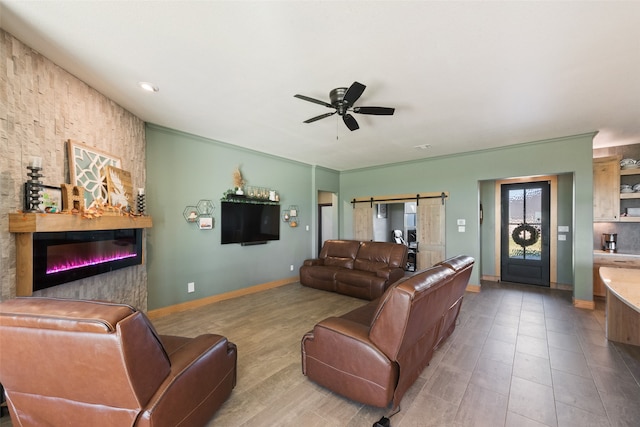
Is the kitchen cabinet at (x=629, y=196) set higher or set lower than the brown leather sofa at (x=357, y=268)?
higher

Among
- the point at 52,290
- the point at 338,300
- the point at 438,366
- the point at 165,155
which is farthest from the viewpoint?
the point at 338,300

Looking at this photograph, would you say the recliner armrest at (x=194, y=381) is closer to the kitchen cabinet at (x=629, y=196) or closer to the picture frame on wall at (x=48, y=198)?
the picture frame on wall at (x=48, y=198)

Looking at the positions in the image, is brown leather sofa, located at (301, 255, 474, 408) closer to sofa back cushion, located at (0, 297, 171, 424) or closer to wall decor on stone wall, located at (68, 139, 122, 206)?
sofa back cushion, located at (0, 297, 171, 424)

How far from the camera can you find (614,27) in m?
1.82

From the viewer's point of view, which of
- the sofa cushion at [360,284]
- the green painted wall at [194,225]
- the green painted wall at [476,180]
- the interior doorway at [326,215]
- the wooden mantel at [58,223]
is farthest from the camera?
the interior doorway at [326,215]

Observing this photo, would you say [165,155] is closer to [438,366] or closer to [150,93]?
[150,93]

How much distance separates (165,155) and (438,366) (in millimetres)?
4414

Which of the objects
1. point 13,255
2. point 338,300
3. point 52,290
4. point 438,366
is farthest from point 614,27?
point 52,290

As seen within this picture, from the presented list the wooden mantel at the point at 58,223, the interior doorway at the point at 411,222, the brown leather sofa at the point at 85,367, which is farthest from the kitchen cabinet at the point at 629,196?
the wooden mantel at the point at 58,223

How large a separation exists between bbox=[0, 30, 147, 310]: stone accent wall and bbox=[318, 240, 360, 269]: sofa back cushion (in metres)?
3.55

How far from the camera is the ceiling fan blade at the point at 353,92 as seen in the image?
2.23 m

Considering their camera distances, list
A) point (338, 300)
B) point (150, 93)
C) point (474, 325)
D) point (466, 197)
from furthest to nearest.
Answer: point (466, 197) → point (338, 300) → point (474, 325) → point (150, 93)

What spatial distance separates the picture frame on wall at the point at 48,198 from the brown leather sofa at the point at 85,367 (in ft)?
3.73

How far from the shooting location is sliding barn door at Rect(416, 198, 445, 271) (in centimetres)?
558
